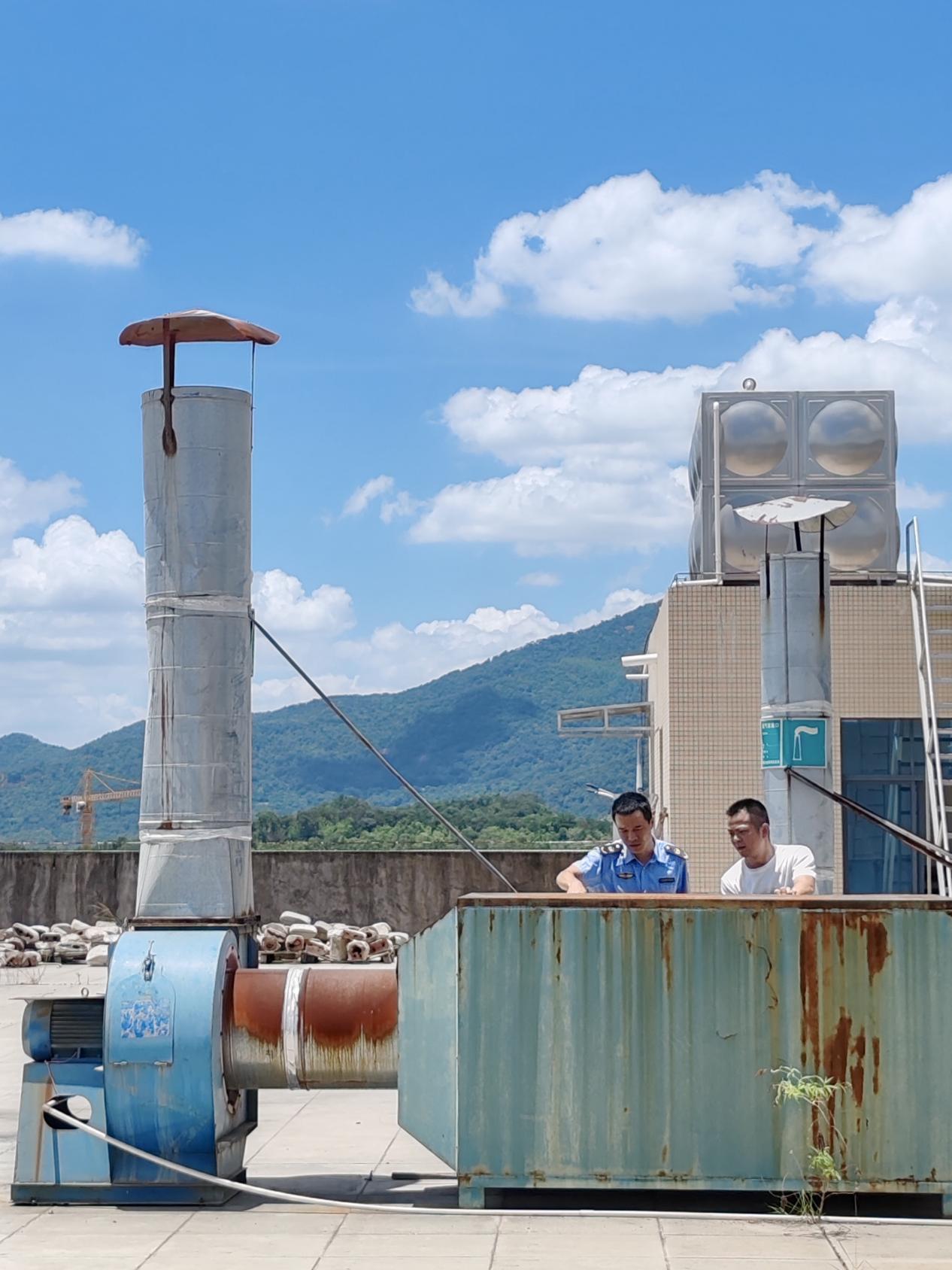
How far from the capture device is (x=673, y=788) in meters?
18.5

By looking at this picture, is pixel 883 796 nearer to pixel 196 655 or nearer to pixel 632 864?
pixel 632 864

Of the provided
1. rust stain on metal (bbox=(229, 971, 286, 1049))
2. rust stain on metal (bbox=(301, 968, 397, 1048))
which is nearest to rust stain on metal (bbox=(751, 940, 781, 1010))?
rust stain on metal (bbox=(301, 968, 397, 1048))

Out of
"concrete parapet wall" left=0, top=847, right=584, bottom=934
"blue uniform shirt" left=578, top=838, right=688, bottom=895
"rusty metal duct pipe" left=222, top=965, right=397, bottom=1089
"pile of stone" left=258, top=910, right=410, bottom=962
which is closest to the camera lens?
"rusty metal duct pipe" left=222, top=965, right=397, bottom=1089

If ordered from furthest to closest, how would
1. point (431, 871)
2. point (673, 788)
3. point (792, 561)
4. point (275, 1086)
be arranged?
point (431, 871), point (673, 788), point (792, 561), point (275, 1086)

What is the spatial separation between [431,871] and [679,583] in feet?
22.9

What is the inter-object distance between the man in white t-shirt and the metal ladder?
8.94 metres

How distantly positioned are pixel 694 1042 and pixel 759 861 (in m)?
1.14

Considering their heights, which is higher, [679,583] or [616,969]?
[679,583]

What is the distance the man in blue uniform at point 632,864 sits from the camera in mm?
7891

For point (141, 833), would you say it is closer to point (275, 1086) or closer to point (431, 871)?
point (275, 1086)

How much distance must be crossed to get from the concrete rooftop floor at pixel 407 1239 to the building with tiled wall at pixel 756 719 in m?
10.5

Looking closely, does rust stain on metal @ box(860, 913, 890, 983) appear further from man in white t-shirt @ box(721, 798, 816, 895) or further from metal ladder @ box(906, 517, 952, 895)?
metal ladder @ box(906, 517, 952, 895)

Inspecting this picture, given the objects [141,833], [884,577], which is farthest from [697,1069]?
[884,577]

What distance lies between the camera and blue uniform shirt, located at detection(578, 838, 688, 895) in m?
7.98
